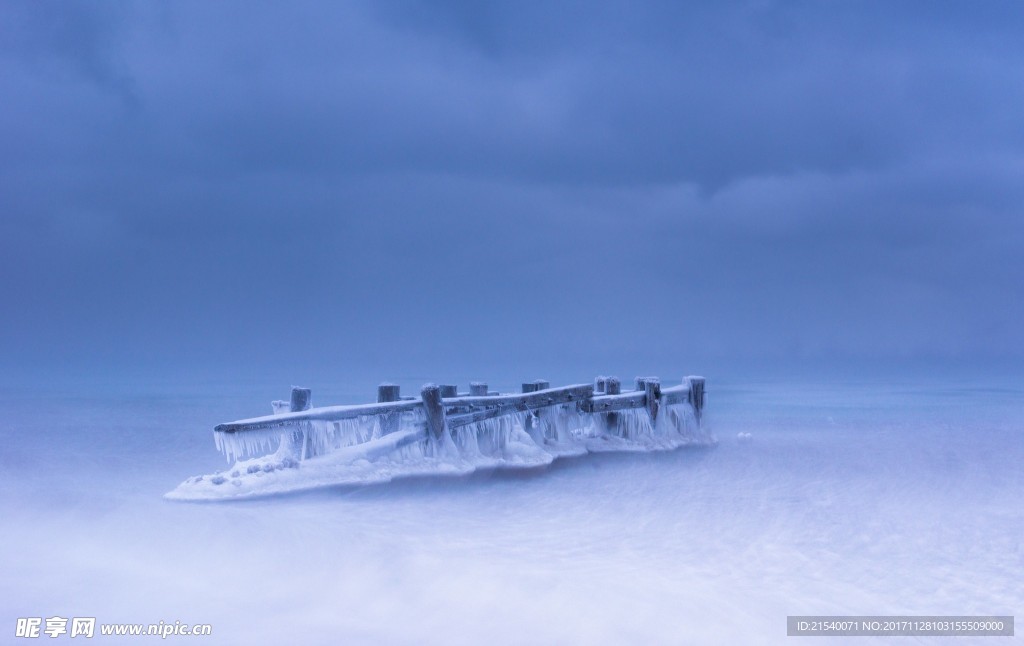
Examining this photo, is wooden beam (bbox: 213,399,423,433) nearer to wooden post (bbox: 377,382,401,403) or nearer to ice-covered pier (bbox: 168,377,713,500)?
Result: ice-covered pier (bbox: 168,377,713,500)

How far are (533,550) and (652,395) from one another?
7732mm

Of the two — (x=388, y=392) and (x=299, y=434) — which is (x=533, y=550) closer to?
(x=299, y=434)

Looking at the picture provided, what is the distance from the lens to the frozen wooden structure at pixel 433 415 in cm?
888

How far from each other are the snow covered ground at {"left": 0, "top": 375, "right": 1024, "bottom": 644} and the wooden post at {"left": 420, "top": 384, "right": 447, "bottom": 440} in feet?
2.58

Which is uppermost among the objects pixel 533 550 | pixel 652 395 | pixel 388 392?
pixel 388 392

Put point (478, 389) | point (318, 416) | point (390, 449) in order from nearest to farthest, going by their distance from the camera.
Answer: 1. point (318, 416)
2. point (390, 449)
3. point (478, 389)

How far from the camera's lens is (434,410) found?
10.3 meters

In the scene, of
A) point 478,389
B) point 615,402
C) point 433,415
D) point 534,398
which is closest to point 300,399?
point 433,415

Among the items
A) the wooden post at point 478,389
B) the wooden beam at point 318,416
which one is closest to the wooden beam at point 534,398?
the wooden beam at point 318,416

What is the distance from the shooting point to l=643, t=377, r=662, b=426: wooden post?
14.0 meters

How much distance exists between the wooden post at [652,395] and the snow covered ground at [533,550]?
1.52 metres

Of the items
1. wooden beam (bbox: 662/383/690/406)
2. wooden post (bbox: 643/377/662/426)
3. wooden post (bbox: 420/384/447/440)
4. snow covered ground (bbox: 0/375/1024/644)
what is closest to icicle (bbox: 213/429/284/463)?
snow covered ground (bbox: 0/375/1024/644)

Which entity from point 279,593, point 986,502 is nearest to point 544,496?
point 279,593

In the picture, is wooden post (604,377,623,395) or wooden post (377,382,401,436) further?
wooden post (604,377,623,395)
